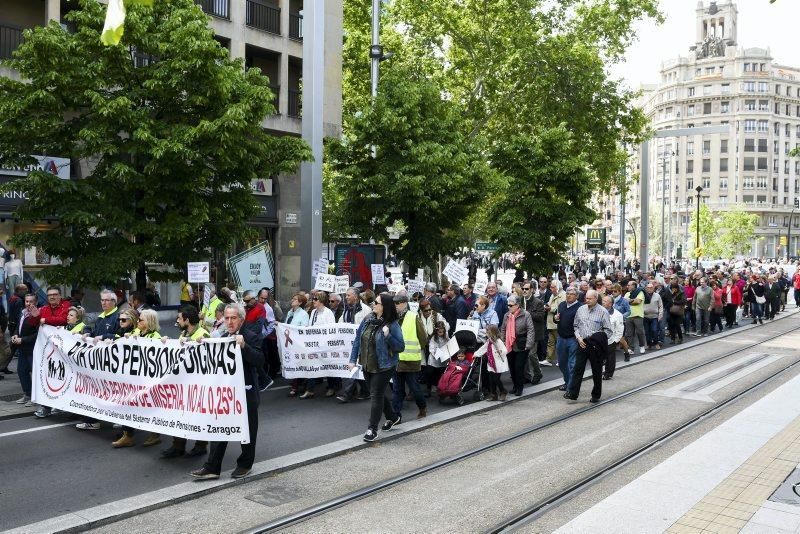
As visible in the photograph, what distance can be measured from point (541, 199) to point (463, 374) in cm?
1228

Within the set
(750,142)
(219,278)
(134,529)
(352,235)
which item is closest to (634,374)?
(352,235)

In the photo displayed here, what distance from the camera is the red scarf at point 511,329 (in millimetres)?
11984

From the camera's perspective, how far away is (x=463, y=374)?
11.6 m

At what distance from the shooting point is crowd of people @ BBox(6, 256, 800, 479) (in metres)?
8.73

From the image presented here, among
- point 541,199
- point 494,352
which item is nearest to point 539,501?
point 494,352

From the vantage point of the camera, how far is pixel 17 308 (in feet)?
43.8

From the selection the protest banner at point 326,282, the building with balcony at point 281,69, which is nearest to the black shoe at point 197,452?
the protest banner at point 326,282

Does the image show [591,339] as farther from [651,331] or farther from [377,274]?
[651,331]

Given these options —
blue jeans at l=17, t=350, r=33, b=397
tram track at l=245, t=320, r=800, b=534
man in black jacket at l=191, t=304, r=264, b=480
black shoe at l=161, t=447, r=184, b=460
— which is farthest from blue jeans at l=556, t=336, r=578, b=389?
blue jeans at l=17, t=350, r=33, b=397

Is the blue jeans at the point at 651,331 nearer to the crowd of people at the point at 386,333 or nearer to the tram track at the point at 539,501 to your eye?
the crowd of people at the point at 386,333

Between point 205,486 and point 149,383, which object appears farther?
point 149,383

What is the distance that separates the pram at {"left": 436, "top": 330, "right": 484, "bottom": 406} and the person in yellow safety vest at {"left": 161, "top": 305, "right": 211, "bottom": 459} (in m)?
4.23

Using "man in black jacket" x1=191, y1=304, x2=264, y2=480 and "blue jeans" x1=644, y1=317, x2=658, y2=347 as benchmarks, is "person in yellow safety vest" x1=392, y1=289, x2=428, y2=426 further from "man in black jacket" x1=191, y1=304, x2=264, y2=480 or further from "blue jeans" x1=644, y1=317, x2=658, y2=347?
"blue jeans" x1=644, y1=317, x2=658, y2=347

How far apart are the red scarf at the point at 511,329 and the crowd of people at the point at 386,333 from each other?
2 centimetres
